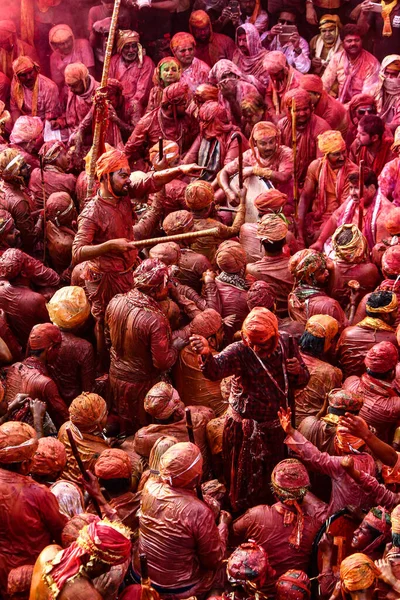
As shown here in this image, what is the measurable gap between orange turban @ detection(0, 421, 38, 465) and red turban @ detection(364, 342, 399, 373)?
101 inches

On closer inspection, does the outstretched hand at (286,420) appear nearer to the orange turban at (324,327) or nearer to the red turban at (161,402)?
the red turban at (161,402)

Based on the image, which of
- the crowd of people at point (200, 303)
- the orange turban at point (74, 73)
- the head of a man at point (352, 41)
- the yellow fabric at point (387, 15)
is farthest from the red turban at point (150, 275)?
the yellow fabric at point (387, 15)

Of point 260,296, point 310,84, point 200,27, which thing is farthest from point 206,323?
point 200,27

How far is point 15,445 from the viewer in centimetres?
789

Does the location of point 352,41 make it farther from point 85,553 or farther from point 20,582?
point 85,553

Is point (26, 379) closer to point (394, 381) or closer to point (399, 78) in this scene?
point (394, 381)

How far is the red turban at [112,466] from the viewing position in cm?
849

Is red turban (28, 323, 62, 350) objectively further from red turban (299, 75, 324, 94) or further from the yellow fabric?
the yellow fabric

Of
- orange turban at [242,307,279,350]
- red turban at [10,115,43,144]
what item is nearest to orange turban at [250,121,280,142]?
red turban at [10,115,43,144]

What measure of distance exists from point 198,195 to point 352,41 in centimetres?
418

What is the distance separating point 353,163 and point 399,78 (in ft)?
5.32

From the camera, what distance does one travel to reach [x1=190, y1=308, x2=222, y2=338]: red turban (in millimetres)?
10094

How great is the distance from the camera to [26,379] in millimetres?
9875

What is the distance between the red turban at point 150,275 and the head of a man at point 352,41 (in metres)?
5.83
